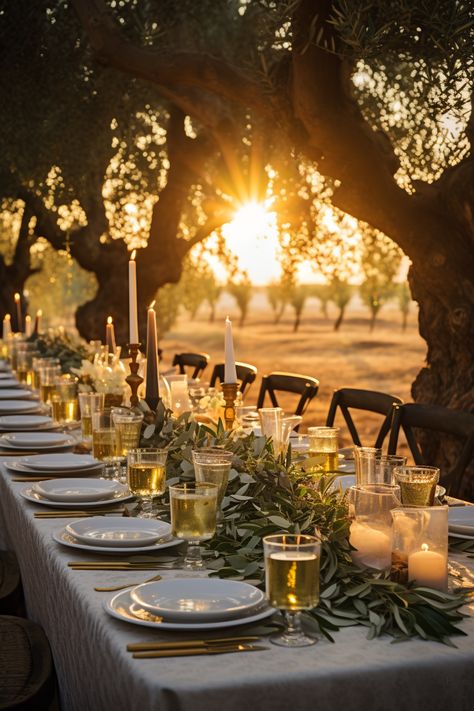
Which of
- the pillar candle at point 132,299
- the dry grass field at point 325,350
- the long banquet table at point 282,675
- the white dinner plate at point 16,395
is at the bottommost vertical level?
the dry grass field at point 325,350

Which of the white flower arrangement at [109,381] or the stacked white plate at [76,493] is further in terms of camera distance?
the white flower arrangement at [109,381]

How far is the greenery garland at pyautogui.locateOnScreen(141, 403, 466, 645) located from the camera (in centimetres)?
177

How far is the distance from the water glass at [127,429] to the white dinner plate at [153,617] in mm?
1215

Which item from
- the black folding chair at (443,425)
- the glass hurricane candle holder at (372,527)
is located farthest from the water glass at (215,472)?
the black folding chair at (443,425)

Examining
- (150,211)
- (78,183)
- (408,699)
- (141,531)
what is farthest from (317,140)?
(150,211)

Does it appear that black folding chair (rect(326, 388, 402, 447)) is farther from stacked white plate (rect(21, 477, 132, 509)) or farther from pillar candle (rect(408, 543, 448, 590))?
pillar candle (rect(408, 543, 448, 590))

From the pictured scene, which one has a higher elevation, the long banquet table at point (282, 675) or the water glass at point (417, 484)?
the water glass at point (417, 484)

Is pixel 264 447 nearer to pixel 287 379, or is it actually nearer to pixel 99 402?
pixel 99 402

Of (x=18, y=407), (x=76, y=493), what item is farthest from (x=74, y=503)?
(x=18, y=407)

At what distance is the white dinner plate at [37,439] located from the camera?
380cm

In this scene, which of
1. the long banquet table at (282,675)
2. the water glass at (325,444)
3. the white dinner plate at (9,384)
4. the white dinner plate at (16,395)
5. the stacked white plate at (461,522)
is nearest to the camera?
the long banquet table at (282,675)

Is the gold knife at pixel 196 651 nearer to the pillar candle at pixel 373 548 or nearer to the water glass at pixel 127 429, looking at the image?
the pillar candle at pixel 373 548

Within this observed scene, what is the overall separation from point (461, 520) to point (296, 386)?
2.97 metres

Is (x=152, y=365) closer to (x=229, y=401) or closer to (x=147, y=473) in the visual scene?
(x=229, y=401)
